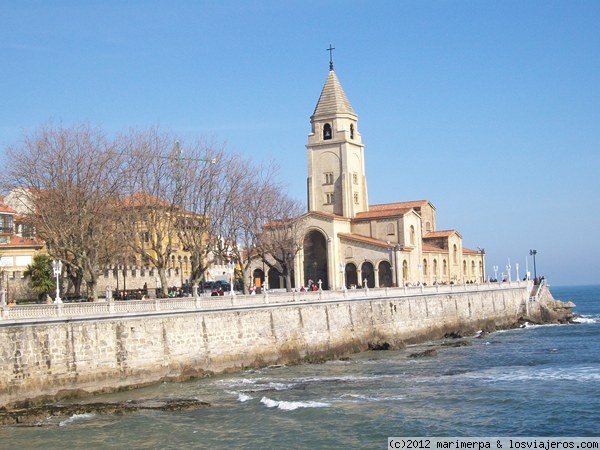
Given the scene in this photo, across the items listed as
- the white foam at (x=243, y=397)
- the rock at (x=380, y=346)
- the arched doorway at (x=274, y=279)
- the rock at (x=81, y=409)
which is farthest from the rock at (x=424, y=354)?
the arched doorway at (x=274, y=279)

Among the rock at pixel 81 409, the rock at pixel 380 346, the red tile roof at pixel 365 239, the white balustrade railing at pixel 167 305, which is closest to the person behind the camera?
the rock at pixel 81 409

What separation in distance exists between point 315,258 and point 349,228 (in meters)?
4.86

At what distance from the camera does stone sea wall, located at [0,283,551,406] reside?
35.2 meters

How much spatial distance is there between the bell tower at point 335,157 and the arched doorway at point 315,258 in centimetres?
494

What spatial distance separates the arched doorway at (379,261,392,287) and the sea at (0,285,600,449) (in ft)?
114

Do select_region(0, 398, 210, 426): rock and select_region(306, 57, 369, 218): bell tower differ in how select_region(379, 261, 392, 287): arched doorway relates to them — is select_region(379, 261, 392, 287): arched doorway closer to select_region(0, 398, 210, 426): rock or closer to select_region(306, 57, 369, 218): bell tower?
select_region(306, 57, 369, 218): bell tower

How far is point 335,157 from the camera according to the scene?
92.9 meters

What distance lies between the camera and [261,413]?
3347 centimetres

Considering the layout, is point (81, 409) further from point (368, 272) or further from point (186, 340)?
point (368, 272)

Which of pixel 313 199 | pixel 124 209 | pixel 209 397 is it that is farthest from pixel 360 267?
pixel 209 397

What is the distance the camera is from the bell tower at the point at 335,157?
92.4 metres

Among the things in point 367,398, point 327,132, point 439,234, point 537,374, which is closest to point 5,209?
point 327,132

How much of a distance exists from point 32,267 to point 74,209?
993cm

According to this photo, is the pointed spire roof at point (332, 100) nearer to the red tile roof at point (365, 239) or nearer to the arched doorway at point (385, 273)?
the red tile roof at point (365, 239)
